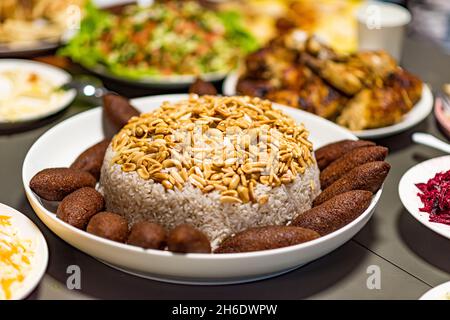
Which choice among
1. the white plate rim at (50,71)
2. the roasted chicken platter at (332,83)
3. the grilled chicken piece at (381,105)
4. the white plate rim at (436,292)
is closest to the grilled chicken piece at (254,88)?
the roasted chicken platter at (332,83)

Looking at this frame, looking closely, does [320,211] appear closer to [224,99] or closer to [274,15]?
[224,99]

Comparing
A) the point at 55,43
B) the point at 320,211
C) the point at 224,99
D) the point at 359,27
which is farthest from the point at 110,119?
the point at 359,27

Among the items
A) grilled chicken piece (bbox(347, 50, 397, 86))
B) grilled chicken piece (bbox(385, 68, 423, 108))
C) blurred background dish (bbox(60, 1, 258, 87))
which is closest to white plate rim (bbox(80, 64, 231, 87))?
blurred background dish (bbox(60, 1, 258, 87))

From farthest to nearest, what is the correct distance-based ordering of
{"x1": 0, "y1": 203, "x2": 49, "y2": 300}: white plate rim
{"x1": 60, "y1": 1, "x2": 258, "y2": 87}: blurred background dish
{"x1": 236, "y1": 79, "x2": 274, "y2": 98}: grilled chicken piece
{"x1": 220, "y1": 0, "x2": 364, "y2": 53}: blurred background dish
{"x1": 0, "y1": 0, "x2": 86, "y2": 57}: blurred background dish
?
{"x1": 220, "y1": 0, "x2": 364, "y2": 53}: blurred background dish
{"x1": 0, "y1": 0, "x2": 86, "y2": 57}: blurred background dish
{"x1": 60, "y1": 1, "x2": 258, "y2": 87}: blurred background dish
{"x1": 236, "y1": 79, "x2": 274, "y2": 98}: grilled chicken piece
{"x1": 0, "y1": 203, "x2": 49, "y2": 300}: white plate rim

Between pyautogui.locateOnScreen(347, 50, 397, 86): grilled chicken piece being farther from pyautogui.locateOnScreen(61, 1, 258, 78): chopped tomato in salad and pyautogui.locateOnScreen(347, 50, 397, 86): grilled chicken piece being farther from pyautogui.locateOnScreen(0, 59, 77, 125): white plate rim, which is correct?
pyautogui.locateOnScreen(0, 59, 77, 125): white plate rim

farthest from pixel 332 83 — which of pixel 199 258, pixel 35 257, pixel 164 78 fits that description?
pixel 35 257

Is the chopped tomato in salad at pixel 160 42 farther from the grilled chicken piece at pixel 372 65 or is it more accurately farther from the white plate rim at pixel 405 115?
the grilled chicken piece at pixel 372 65

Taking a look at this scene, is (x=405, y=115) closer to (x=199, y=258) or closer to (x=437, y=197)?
(x=437, y=197)
